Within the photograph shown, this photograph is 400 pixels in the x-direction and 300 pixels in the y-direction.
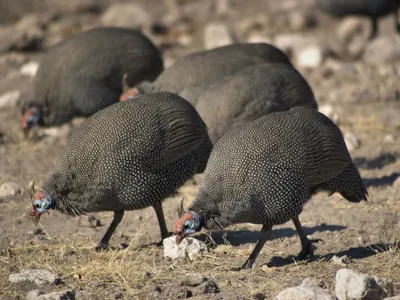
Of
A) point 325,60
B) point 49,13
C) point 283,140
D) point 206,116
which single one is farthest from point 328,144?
point 49,13

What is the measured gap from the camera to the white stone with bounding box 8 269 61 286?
4.30 metres

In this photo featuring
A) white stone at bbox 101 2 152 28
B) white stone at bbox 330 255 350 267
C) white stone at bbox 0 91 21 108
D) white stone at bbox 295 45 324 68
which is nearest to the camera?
white stone at bbox 330 255 350 267

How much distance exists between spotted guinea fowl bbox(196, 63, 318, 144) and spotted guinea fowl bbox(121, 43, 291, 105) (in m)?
0.33

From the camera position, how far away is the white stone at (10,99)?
8.73 metres

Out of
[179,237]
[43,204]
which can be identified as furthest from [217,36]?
[179,237]

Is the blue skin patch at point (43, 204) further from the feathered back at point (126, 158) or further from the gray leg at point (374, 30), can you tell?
the gray leg at point (374, 30)

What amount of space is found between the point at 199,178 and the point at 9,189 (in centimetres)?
160

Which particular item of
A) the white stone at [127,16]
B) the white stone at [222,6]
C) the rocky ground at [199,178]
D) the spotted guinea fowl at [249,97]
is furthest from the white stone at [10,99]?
the white stone at [222,6]

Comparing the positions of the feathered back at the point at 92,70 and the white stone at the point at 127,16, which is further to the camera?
the white stone at the point at 127,16

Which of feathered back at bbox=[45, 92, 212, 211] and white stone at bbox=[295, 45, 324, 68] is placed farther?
white stone at bbox=[295, 45, 324, 68]

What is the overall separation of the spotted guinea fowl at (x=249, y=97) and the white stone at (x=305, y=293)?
227 centimetres

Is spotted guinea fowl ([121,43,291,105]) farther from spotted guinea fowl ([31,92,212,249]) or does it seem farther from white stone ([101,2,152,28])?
white stone ([101,2,152,28])

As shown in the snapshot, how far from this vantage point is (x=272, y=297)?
4.03 metres

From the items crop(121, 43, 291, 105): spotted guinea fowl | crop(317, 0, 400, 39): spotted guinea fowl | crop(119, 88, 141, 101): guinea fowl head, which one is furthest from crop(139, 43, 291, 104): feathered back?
crop(317, 0, 400, 39): spotted guinea fowl
